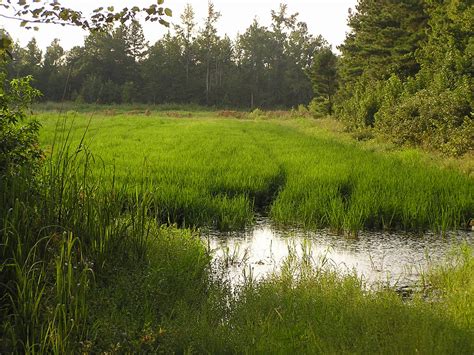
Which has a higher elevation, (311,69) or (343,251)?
(311,69)

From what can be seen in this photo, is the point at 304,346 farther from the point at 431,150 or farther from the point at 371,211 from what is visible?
the point at 431,150

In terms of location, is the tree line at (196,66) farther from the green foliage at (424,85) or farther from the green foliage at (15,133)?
the green foliage at (15,133)

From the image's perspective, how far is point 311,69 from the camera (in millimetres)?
39188

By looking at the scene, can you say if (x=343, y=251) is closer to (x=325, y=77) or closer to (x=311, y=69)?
(x=325, y=77)

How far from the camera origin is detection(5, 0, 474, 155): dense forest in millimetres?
14578

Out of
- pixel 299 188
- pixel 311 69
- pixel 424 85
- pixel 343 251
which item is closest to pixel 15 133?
pixel 343 251

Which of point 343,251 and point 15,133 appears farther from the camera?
point 343,251

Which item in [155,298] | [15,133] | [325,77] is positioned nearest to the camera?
[155,298]

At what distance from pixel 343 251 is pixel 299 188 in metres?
3.01

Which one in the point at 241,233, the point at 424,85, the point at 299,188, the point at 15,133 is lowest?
the point at 241,233

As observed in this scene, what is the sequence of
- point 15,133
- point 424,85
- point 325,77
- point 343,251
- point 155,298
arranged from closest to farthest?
point 155,298
point 15,133
point 343,251
point 424,85
point 325,77

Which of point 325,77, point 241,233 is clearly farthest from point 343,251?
point 325,77

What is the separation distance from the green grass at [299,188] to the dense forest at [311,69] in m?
2.17

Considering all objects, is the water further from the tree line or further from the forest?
the tree line
